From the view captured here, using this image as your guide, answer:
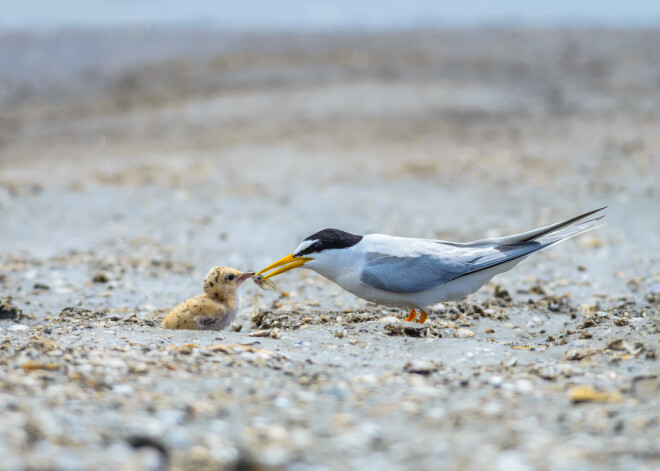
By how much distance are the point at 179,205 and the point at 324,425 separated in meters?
8.41

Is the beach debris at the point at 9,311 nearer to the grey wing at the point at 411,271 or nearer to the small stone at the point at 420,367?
the grey wing at the point at 411,271

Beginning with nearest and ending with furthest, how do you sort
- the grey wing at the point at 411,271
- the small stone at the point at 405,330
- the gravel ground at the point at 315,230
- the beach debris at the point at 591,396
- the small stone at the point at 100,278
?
1. the gravel ground at the point at 315,230
2. the beach debris at the point at 591,396
3. the small stone at the point at 405,330
4. the grey wing at the point at 411,271
5. the small stone at the point at 100,278

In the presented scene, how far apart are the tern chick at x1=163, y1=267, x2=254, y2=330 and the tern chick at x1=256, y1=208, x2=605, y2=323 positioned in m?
0.27

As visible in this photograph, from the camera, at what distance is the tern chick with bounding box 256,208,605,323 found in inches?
235

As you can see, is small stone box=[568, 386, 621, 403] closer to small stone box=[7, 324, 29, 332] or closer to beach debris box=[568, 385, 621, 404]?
beach debris box=[568, 385, 621, 404]

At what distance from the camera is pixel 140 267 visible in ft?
27.8

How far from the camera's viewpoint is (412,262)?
6.06 meters

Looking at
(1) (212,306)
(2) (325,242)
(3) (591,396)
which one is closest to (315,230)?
(2) (325,242)

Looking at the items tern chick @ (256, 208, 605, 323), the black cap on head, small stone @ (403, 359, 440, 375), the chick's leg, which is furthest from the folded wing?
small stone @ (403, 359, 440, 375)

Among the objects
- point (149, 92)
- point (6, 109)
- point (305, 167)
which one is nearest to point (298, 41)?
point (149, 92)

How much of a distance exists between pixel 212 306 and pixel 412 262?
1.56 meters

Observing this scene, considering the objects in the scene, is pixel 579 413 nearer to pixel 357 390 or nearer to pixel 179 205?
pixel 357 390

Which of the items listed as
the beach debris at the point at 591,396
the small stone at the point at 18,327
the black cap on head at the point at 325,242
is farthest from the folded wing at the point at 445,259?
the small stone at the point at 18,327

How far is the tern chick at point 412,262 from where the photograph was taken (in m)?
5.98
